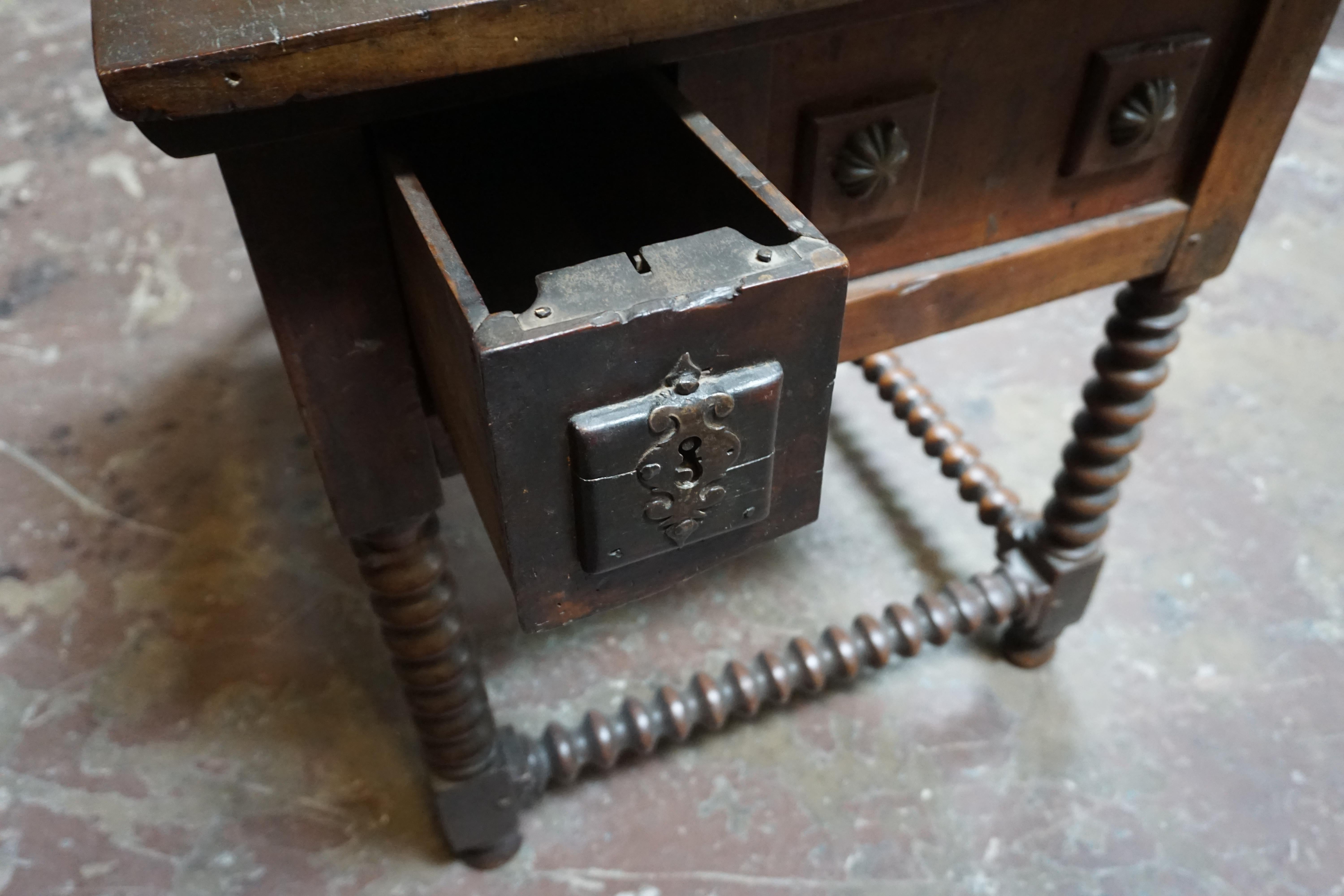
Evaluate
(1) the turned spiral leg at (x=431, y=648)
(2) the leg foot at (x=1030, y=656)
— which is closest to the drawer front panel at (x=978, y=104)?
(1) the turned spiral leg at (x=431, y=648)

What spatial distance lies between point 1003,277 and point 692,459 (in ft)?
1.39

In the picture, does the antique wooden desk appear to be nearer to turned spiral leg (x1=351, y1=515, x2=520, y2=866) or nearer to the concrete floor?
turned spiral leg (x1=351, y1=515, x2=520, y2=866)

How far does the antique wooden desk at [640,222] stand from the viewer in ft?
1.38

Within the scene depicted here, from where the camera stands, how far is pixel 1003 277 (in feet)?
2.52

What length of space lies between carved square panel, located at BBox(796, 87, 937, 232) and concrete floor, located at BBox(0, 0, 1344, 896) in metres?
0.67

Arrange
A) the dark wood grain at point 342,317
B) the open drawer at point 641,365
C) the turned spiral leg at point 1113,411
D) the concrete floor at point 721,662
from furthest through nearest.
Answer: the concrete floor at point 721,662 → the turned spiral leg at point 1113,411 → the dark wood grain at point 342,317 → the open drawer at point 641,365

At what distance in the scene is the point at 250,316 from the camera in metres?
1.67

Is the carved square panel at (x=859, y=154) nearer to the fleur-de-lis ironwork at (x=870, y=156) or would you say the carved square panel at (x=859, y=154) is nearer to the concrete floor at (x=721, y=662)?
the fleur-de-lis ironwork at (x=870, y=156)

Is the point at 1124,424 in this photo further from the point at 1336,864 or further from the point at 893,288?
the point at 1336,864

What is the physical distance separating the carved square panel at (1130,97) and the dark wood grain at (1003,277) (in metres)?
0.07

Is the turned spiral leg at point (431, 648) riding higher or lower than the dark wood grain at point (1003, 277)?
lower

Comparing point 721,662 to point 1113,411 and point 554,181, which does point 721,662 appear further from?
point 554,181

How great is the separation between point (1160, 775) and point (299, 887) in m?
0.91

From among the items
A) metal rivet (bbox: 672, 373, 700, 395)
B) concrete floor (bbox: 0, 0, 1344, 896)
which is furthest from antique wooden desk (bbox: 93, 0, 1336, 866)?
concrete floor (bbox: 0, 0, 1344, 896)
